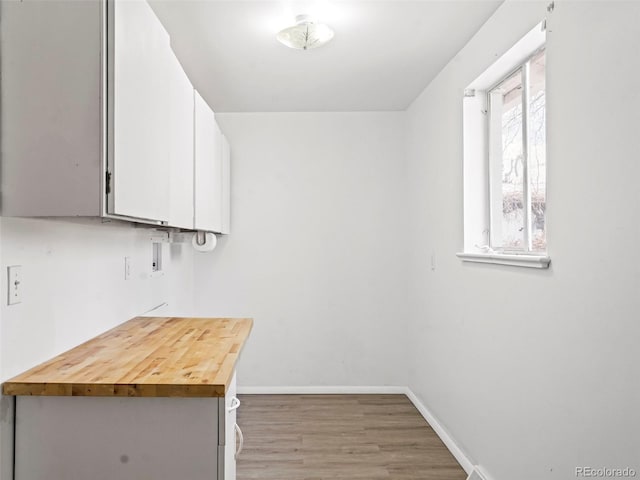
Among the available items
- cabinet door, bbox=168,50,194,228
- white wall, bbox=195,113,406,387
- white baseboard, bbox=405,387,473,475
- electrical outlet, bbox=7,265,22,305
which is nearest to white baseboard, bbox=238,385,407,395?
white wall, bbox=195,113,406,387

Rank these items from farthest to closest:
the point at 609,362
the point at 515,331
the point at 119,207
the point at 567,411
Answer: the point at 515,331, the point at 567,411, the point at 609,362, the point at 119,207

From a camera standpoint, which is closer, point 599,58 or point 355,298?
point 599,58

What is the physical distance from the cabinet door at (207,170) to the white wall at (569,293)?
1.48 metres

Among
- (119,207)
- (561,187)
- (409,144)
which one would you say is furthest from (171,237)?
(561,187)

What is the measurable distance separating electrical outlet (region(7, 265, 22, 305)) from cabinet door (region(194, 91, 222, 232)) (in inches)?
44.0

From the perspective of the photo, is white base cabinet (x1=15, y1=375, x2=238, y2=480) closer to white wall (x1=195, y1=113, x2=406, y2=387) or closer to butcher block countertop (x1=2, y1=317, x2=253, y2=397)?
butcher block countertop (x1=2, y1=317, x2=253, y2=397)

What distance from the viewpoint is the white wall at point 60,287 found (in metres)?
1.31

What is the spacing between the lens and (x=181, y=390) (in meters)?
1.27

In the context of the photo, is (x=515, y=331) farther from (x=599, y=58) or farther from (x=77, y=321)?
(x=77, y=321)

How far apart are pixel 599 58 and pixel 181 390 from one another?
1.62 metres

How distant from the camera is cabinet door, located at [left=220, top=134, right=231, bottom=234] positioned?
3408 millimetres

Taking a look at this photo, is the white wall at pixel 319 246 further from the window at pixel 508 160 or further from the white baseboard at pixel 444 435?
the window at pixel 508 160

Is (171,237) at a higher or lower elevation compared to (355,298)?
higher

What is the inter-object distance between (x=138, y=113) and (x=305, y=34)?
1188 millimetres
